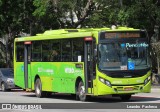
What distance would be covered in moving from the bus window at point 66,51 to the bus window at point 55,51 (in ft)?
1.43

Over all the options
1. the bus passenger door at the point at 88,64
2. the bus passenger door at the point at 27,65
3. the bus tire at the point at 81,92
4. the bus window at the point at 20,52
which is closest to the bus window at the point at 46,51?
the bus passenger door at the point at 27,65

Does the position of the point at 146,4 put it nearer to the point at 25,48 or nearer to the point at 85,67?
the point at 25,48

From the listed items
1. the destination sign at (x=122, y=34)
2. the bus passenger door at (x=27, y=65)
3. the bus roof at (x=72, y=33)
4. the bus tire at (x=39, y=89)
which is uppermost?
the bus roof at (x=72, y=33)

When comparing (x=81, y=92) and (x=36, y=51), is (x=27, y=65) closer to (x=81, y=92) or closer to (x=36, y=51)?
(x=36, y=51)

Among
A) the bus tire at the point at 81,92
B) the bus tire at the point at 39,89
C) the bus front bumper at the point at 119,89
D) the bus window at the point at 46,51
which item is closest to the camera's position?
the bus front bumper at the point at 119,89

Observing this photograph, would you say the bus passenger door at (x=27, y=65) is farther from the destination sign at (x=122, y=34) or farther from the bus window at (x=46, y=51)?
the destination sign at (x=122, y=34)

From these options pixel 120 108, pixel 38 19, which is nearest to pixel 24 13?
pixel 38 19

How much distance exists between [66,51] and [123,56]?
3.23 m

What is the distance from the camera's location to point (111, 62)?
2169 cm

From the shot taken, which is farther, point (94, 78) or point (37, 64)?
point (37, 64)

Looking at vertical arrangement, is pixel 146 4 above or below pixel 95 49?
above

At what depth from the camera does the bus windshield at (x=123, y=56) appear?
852 inches

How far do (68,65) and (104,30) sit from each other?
107 inches

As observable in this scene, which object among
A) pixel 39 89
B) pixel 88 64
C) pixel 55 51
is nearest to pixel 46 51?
pixel 55 51
